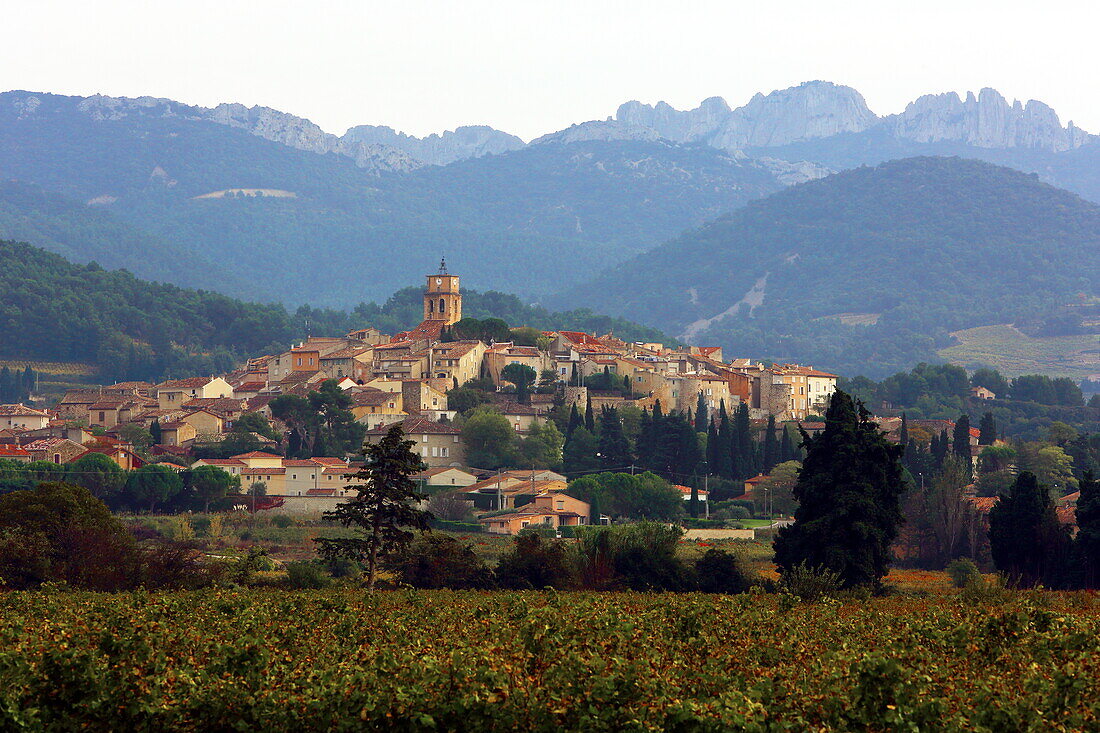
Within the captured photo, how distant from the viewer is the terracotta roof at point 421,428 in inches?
3688

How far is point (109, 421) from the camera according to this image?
358 ft

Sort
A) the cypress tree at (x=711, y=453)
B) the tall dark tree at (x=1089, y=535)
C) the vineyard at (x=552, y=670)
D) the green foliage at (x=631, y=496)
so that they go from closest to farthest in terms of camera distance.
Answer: the vineyard at (x=552, y=670) < the tall dark tree at (x=1089, y=535) < the green foliage at (x=631, y=496) < the cypress tree at (x=711, y=453)

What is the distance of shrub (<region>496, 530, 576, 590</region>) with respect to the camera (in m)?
46.5

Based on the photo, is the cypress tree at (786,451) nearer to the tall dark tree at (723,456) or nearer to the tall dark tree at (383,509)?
the tall dark tree at (723,456)

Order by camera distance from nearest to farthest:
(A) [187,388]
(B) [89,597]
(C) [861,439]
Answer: (B) [89,597], (C) [861,439], (A) [187,388]

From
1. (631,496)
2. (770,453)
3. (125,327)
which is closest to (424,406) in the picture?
(770,453)

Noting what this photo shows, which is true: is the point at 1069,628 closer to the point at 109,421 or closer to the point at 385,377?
the point at 385,377

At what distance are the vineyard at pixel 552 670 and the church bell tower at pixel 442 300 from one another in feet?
330

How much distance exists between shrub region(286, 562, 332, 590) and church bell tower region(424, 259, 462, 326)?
82.4 m

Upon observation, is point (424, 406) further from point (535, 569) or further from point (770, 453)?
point (535, 569)

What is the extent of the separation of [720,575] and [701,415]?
57.0m

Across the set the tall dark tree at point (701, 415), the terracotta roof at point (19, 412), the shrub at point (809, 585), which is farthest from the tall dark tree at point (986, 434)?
the shrub at point (809, 585)

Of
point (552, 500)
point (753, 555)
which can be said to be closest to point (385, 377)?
point (552, 500)

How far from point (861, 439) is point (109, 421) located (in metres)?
71.8
